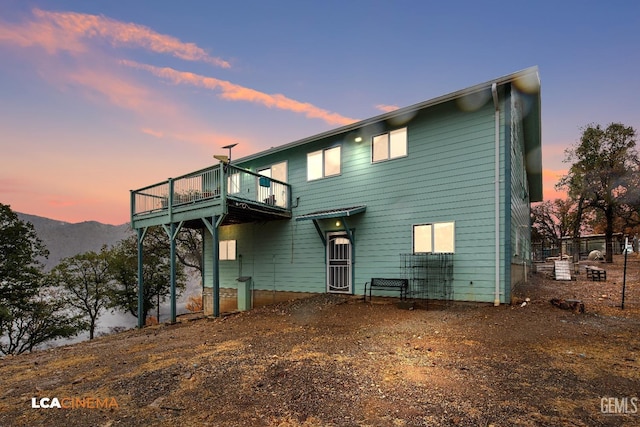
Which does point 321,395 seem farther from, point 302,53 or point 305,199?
point 302,53

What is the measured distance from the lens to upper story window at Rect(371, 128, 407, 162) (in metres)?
9.83

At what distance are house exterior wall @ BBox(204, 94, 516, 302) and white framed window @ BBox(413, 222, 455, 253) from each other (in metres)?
0.15

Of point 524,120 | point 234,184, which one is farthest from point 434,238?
point 234,184

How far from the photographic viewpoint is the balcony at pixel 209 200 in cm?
1030

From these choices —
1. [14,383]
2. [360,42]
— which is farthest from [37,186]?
[360,42]

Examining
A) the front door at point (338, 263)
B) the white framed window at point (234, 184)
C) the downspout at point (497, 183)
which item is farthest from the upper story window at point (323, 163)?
the downspout at point (497, 183)

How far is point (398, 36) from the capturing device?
13523 millimetres

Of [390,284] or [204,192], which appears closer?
[390,284]

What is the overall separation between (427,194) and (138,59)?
1292 centimetres

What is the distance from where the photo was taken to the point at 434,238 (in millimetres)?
8922

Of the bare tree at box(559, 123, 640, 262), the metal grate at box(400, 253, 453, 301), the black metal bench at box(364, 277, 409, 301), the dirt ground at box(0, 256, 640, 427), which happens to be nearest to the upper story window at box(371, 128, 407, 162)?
the metal grate at box(400, 253, 453, 301)

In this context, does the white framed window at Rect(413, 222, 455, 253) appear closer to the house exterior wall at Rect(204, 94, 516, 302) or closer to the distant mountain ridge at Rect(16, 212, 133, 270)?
the house exterior wall at Rect(204, 94, 516, 302)

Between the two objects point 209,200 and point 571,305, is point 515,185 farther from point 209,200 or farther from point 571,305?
point 209,200

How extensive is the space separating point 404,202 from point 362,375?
6426 mm
